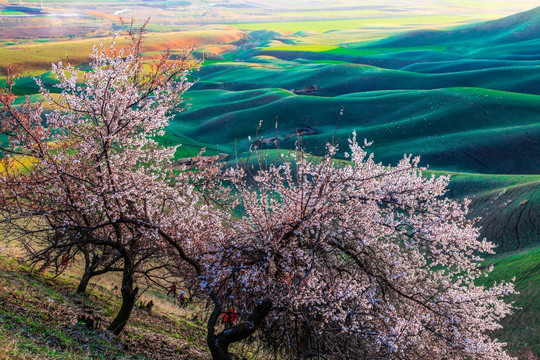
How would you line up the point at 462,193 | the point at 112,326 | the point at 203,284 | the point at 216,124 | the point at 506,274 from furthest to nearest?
the point at 216,124, the point at 462,193, the point at 506,274, the point at 112,326, the point at 203,284

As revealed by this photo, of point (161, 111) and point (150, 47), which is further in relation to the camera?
point (150, 47)

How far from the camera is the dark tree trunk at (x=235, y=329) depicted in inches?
395

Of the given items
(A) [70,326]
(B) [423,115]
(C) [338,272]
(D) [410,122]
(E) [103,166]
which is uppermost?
(E) [103,166]

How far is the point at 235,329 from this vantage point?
1046 cm

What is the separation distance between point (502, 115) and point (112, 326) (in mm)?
60416

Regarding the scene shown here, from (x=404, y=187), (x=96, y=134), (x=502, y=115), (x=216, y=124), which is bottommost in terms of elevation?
(x=216, y=124)

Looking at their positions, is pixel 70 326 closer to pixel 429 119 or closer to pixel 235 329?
pixel 235 329

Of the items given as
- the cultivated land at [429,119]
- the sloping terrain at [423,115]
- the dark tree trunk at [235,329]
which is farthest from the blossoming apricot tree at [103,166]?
the sloping terrain at [423,115]

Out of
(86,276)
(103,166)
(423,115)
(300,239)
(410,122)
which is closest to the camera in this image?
(300,239)

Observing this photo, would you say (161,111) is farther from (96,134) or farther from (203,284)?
(203,284)

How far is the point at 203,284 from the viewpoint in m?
9.12

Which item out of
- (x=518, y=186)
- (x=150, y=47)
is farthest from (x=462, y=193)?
(x=150, y=47)

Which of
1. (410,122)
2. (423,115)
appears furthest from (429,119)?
(423,115)

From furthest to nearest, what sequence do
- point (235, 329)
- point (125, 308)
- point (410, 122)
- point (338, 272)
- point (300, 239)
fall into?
point (410, 122), point (125, 308), point (338, 272), point (235, 329), point (300, 239)
